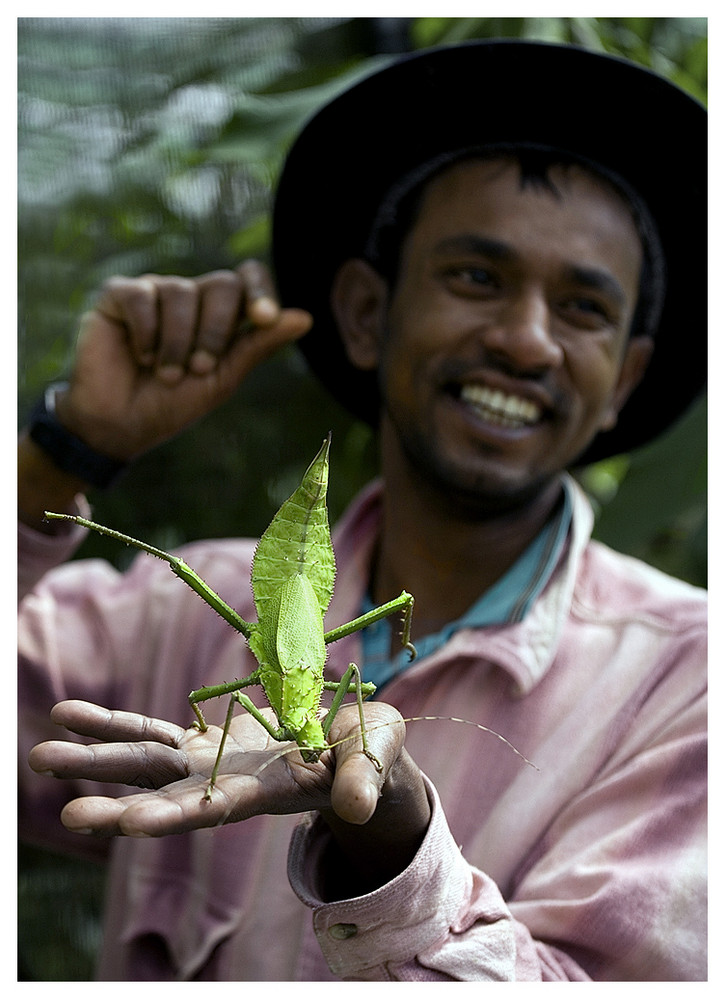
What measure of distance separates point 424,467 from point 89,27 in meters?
0.89

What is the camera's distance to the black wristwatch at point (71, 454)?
103cm

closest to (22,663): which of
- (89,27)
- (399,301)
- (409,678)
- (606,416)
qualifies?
(409,678)

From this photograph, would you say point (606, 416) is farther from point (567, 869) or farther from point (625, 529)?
point (567, 869)

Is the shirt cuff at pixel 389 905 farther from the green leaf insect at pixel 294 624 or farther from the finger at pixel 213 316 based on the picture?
the finger at pixel 213 316

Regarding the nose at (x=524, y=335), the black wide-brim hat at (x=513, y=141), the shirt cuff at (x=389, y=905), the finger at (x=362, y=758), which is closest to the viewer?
the finger at (x=362, y=758)

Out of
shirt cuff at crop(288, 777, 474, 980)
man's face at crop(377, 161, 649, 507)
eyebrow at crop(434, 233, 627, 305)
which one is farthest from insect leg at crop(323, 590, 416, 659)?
eyebrow at crop(434, 233, 627, 305)

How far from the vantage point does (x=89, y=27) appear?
1272 mm

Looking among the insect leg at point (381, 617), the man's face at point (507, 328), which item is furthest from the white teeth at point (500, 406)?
the insect leg at point (381, 617)

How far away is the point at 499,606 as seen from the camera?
0.90 meters

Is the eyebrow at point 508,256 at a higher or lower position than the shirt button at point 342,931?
higher

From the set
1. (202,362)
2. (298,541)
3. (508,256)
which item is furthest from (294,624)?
(202,362)

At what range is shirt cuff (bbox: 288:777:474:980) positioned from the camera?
22.8 inches

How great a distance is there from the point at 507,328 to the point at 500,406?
2.9 inches
